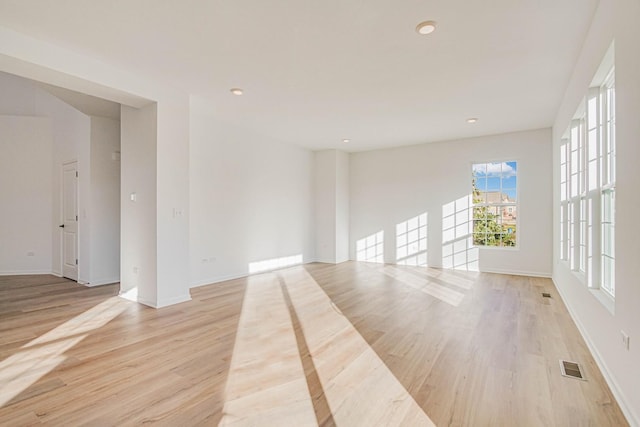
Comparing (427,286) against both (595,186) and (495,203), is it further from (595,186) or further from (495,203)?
(595,186)

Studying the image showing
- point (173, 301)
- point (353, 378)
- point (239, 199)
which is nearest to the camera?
point (353, 378)

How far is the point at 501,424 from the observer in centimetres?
179

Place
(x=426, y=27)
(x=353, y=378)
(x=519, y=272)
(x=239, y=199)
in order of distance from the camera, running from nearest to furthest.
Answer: (x=353, y=378)
(x=426, y=27)
(x=239, y=199)
(x=519, y=272)

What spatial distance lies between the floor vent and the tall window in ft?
2.20

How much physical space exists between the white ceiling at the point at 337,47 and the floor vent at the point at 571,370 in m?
2.81

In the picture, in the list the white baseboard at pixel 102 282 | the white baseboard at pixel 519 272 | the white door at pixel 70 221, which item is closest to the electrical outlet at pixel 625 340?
the white baseboard at pixel 519 272

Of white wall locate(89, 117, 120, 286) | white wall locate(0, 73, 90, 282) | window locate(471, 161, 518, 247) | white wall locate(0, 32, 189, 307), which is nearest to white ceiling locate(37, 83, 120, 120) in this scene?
white wall locate(89, 117, 120, 286)

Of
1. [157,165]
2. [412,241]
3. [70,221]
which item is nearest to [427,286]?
[412,241]

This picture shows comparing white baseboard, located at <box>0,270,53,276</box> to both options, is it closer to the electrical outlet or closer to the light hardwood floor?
the light hardwood floor

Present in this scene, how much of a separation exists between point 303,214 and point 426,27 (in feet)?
17.5

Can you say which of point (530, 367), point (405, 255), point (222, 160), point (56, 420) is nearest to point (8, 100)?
point (222, 160)

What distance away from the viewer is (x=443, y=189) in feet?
22.7

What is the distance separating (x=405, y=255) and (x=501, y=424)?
5.71m

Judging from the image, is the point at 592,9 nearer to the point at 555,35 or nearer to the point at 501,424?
the point at 555,35
